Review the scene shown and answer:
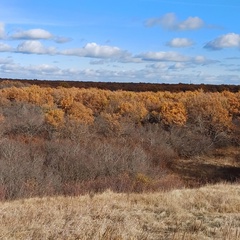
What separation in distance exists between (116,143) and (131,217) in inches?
909

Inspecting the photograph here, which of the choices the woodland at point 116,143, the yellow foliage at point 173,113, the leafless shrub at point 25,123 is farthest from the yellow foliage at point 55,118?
the yellow foliage at point 173,113

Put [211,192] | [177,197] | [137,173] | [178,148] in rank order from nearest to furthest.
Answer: [177,197] → [211,192] → [137,173] → [178,148]

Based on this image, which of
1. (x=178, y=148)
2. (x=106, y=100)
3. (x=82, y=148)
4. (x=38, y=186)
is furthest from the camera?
(x=106, y=100)

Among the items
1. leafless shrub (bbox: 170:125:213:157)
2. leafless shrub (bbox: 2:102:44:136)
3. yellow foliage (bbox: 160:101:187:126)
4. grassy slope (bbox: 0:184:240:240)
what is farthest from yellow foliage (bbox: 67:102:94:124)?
grassy slope (bbox: 0:184:240:240)

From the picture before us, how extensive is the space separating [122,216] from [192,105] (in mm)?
34874

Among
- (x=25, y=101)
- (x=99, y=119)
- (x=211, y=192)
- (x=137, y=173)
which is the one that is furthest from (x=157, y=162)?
(x=25, y=101)

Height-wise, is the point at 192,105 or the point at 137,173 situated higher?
the point at 192,105

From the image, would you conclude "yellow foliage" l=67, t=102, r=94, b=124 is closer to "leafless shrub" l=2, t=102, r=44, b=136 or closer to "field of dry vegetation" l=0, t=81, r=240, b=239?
"field of dry vegetation" l=0, t=81, r=240, b=239

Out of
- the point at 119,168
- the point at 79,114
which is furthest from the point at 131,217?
the point at 79,114

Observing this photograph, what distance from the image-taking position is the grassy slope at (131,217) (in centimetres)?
727

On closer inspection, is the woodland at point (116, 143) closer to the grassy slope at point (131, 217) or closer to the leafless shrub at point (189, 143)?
the leafless shrub at point (189, 143)

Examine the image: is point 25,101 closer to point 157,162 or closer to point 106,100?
point 106,100

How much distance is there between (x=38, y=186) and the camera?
74.0 feet

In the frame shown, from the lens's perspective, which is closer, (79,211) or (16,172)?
(79,211)
